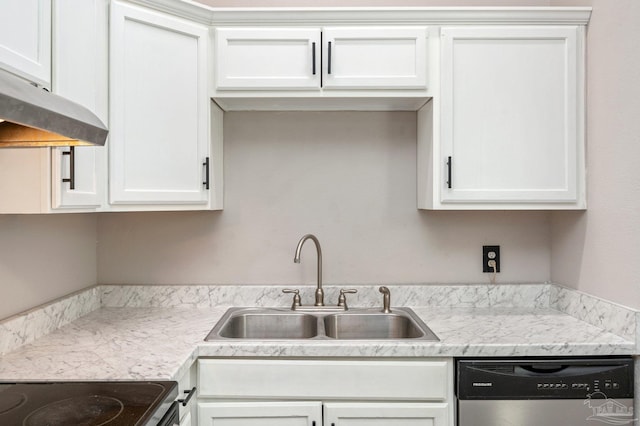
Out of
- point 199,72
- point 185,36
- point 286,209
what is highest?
point 185,36

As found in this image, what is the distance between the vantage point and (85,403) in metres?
1.17

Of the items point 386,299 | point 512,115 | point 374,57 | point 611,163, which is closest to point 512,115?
point 512,115

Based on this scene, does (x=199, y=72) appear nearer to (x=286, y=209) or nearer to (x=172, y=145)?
(x=172, y=145)

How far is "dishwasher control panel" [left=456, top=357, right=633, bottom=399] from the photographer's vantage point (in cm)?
163

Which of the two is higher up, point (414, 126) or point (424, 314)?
point (414, 126)

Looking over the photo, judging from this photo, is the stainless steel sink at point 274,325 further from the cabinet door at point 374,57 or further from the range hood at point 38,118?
the range hood at point 38,118

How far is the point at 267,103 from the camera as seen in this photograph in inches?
85.4

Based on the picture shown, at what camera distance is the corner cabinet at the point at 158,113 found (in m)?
1.79

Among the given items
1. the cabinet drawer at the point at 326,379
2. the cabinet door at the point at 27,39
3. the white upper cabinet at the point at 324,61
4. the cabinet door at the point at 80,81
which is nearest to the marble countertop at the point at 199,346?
the cabinet drawer at the point at 326,379

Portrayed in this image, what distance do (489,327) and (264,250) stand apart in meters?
1.09

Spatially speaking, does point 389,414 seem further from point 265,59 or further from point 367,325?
point 265,59

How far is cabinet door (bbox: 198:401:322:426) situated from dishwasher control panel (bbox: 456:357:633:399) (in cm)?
53

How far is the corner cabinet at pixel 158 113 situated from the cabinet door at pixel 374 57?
0.55 m

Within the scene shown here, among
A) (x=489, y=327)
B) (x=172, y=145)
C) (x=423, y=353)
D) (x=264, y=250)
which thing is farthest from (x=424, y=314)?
(x=172, y=145)
